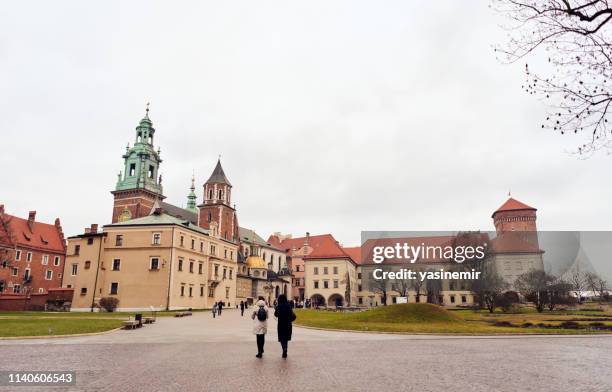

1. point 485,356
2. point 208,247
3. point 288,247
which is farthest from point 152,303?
point 288,247

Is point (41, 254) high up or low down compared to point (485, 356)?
up

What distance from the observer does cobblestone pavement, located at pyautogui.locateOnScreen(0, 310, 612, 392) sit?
849 centimetres

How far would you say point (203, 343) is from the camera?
16781mm

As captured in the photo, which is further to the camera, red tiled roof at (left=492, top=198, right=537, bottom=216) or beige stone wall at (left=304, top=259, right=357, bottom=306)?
red tiled roof at (left=492, top=198, right=537, bottom=216)

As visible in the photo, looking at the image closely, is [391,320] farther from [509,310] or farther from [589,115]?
[509,310]

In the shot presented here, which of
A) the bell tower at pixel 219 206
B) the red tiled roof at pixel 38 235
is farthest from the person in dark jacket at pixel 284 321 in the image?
the red tiled roof at pixel 38 235

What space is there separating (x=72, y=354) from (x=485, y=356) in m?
12.4

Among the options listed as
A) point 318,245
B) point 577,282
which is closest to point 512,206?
point 577,282

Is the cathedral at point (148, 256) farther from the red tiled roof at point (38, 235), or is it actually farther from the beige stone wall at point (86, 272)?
the red tiled roof at point (38, 235)

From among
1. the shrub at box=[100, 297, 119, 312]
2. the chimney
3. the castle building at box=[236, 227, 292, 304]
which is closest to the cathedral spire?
the castle building at box=[236, 227, 292, 304]

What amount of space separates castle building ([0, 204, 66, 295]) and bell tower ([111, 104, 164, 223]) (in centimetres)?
1232

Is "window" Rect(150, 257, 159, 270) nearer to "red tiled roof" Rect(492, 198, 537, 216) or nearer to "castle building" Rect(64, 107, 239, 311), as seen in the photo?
"castle building" Rect(64, 107, 239, 311)

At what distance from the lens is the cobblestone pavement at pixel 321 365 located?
27.9 feet

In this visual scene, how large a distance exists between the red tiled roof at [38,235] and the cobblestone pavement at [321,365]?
6664 centimetres
